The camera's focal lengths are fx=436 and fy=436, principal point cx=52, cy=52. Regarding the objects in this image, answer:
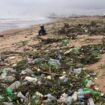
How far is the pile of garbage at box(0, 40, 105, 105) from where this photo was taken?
8.64 meters

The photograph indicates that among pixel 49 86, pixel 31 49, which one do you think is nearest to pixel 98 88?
pixel 49 86

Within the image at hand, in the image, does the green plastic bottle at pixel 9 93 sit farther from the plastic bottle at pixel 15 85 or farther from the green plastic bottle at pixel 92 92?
the green plastic bottle at pixel 92 92

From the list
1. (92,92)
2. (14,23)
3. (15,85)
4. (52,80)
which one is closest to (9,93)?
(15,85)

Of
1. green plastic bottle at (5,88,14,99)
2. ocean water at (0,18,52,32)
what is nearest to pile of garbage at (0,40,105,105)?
green plastic bottle at (5,88,14,99)

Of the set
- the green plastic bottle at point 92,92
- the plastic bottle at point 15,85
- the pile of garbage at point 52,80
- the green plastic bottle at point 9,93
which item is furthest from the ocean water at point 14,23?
the green plastic bottle at point 92,92

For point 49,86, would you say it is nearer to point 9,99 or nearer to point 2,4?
point 9,99

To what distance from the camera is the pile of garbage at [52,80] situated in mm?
8641

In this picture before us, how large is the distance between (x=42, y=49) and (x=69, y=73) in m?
3.92

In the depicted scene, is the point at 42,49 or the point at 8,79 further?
the point at 42,49

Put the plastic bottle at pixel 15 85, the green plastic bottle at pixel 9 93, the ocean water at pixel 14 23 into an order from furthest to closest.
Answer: the ocean water at pixel 14 23 → the plastic bottle at pixel 15 85 → the green plastic bottle at pixel 9 93

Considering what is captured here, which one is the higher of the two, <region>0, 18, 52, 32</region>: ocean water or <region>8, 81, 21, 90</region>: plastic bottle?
<region>8, 81, 21, 90</region>: plastic bottle

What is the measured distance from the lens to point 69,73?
10219 millimetres

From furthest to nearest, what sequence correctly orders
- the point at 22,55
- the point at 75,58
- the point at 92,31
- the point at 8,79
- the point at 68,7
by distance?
the point at 68,7 < the point at 92,31 < the point at 22,55 < the point at 75,58 < the point at 8,79

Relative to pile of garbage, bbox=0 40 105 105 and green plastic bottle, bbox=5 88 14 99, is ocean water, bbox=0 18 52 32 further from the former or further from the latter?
green plastic bottle, bbox=5 88 14 99
